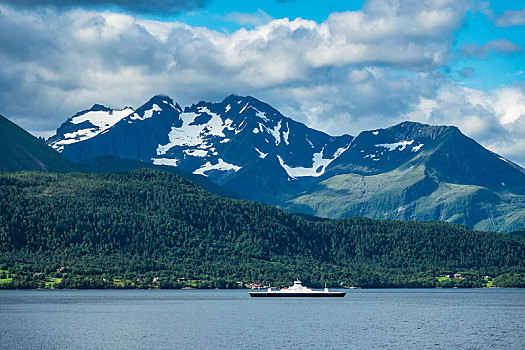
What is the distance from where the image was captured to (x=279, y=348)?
16062cm

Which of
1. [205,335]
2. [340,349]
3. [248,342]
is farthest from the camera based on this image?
[205,335]

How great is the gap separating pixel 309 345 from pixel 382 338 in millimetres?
21414

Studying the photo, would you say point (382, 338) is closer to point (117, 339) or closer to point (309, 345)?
point (309, 345)

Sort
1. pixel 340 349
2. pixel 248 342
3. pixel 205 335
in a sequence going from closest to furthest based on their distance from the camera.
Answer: pixel 340 349 → pixel 248 342 → pixel 205 335

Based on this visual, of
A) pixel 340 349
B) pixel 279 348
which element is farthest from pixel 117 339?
pixel 340 349

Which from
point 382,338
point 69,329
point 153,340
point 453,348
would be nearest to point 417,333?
point 382,338

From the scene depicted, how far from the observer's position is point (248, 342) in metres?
171

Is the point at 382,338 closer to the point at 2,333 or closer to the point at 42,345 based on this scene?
the point at 42,345

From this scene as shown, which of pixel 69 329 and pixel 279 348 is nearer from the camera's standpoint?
pixel 279 348

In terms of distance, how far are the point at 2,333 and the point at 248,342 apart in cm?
5735

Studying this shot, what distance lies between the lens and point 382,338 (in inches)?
7047

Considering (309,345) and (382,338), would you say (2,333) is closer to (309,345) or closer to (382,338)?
(309,345)

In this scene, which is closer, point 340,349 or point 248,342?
point 340,349

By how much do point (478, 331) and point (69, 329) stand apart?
96568 mm
